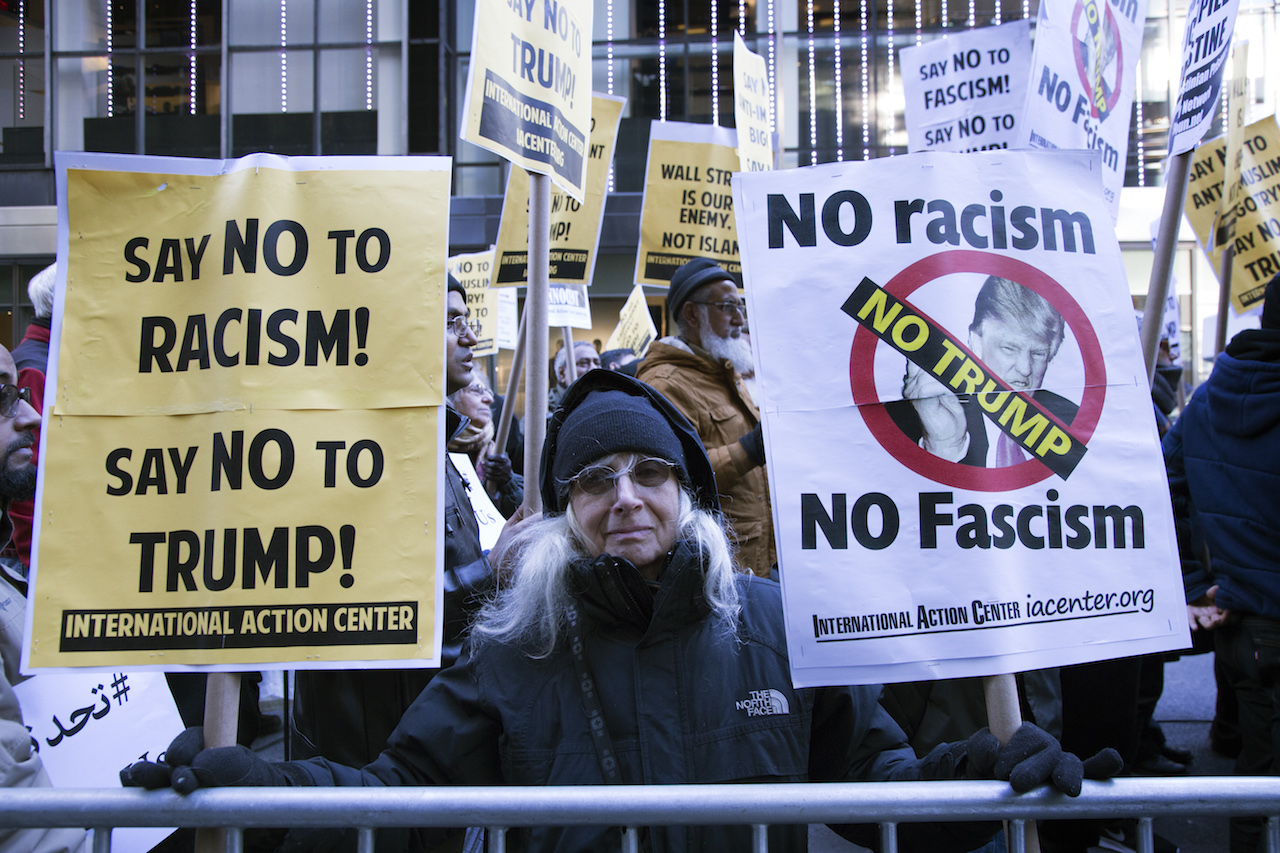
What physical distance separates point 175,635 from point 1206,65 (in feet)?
10.7

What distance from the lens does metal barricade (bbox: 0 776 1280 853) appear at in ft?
4.23

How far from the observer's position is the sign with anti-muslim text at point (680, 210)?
5.48 m

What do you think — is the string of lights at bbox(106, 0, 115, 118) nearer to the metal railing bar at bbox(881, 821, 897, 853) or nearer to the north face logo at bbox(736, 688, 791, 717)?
the north face logo at bbox(736, 688, 791, 717)

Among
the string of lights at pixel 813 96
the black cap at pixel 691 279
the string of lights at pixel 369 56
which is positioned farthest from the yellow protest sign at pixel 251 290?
the string of lights at pixel 369 56

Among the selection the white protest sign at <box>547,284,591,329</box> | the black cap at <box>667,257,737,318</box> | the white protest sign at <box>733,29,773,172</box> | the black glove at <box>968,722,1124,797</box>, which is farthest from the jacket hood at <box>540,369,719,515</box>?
the white protest sign at <box>547,284,591,329</box>

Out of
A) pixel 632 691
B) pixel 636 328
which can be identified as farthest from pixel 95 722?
pixel 636 328

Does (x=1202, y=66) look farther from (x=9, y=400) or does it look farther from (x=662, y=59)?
(x=662, y=59)

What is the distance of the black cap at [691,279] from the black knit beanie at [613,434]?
2304mm

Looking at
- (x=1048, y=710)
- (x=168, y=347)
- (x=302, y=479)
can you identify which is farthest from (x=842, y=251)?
(x=1048, y=710)

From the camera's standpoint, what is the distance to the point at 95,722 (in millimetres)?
2072

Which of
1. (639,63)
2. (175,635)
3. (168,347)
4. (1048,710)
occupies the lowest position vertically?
(1048,710)

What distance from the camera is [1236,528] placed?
3.05m

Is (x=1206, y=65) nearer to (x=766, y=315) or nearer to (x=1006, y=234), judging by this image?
(x=1006, y=234)

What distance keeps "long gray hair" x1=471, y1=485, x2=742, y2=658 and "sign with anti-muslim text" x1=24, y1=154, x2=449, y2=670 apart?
25 centimetres
